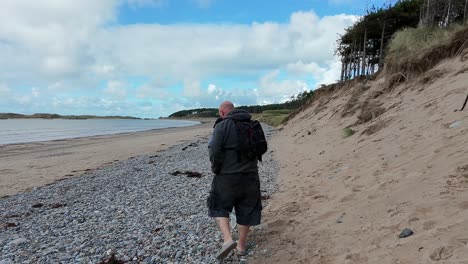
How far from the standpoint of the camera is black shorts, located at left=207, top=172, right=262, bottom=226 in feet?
18.1

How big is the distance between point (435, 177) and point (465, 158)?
2.05ft

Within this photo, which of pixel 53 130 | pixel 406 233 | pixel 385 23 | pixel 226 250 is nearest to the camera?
pixel 406 233

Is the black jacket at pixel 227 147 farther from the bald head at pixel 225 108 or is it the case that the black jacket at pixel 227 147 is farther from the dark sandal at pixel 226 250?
the dark sandal at pixel 226 250

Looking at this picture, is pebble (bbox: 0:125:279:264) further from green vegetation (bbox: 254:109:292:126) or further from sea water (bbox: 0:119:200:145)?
sea water (bbox: 0:119:200:145)

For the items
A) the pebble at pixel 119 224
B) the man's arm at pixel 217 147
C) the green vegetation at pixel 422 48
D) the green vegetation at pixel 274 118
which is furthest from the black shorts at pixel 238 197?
the green vegetation at pixel 274 118

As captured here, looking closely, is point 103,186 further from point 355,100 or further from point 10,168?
point 355,100

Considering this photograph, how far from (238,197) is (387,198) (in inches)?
94.3

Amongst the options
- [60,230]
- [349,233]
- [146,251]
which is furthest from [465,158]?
[60,230]

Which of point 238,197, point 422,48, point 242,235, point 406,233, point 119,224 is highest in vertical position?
point 422,48

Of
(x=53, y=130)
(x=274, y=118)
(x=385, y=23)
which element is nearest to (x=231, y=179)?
(x=385, y=23)

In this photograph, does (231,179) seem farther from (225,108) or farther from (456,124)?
(456,124)

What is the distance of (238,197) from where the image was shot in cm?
559

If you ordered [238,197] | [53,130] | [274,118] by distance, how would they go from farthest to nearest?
[53,130] → [274,118] → [238,197]

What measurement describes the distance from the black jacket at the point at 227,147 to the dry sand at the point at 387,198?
1.35 m
